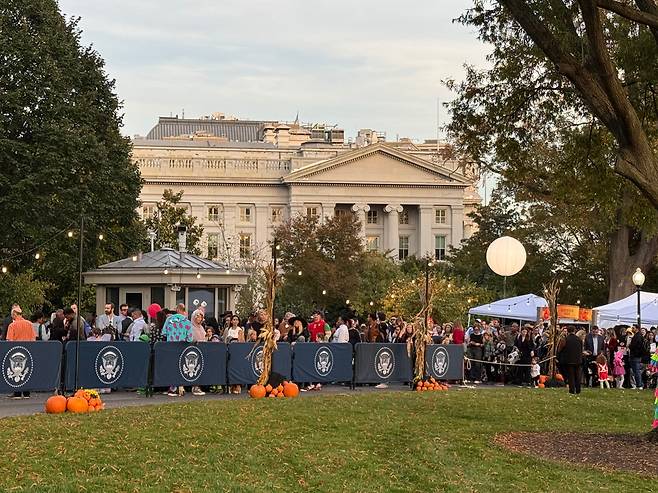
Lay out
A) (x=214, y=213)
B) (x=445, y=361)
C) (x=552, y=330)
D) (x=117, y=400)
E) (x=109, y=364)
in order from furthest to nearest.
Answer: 1. (x=214, y=213)
2. (x=552, y=330)
3. (x=445, y=361)
4. (x=109, y=364)
5. (x=117, y=400)

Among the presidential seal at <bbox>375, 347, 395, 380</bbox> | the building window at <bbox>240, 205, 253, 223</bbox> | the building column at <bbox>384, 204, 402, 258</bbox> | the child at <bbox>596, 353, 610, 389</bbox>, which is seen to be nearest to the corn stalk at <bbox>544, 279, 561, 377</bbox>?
the child at <bbox>596, 353, 610, 389</bbox>

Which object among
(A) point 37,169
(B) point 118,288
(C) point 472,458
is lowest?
(C) point 472,458

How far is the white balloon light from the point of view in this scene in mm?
30031

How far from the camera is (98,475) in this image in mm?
13234

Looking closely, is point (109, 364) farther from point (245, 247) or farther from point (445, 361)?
point (245, 247)

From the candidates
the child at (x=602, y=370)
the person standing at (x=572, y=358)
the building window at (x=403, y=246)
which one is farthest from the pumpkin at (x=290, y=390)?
the building window at (x=403, y=246)

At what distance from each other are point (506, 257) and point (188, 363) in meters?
8.48

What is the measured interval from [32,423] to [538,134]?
9582 millimetres

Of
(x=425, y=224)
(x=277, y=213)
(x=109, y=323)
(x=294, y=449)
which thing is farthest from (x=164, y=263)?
(x=425, y=224)

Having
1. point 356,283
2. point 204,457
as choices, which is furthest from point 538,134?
point 356,283

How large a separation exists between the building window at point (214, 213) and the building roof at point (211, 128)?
2660 cm

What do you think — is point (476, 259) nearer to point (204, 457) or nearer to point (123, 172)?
point (123, 172)

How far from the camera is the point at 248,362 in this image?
90.0 ft

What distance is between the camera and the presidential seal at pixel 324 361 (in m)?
28.8
